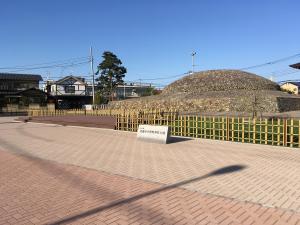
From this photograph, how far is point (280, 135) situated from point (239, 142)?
156 cm

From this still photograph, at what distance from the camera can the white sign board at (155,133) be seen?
13.0m

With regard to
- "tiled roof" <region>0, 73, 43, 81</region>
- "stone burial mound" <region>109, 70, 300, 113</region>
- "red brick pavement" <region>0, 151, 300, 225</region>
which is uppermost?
"tiled roof" <region>0, 73, 43, 81</region>

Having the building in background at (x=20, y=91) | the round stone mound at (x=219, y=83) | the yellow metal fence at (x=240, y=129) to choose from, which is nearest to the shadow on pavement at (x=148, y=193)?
the yellow metal fence at (x=240, y=129)

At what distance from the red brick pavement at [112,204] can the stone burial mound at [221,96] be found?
1897 centimetres

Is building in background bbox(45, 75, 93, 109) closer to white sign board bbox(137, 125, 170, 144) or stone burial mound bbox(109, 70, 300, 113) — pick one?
stone burial mound bbox(109, 70, 300, 113)

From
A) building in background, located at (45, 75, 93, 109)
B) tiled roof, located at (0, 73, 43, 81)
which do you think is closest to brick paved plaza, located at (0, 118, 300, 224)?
building in background, located at (45, 75, 93, 109)

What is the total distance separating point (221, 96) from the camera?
30.0 m

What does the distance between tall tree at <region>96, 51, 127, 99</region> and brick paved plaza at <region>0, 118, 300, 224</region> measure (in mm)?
53360

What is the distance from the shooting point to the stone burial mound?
27688mm

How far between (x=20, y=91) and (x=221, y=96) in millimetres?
44186

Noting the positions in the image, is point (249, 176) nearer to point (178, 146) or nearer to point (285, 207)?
point (285, 207)

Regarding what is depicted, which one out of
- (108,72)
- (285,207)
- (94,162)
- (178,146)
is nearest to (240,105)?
(178,146)

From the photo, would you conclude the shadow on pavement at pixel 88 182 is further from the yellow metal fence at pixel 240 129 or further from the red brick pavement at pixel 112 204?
the yellow metal fence at pixel 240 129

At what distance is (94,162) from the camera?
9367mm
